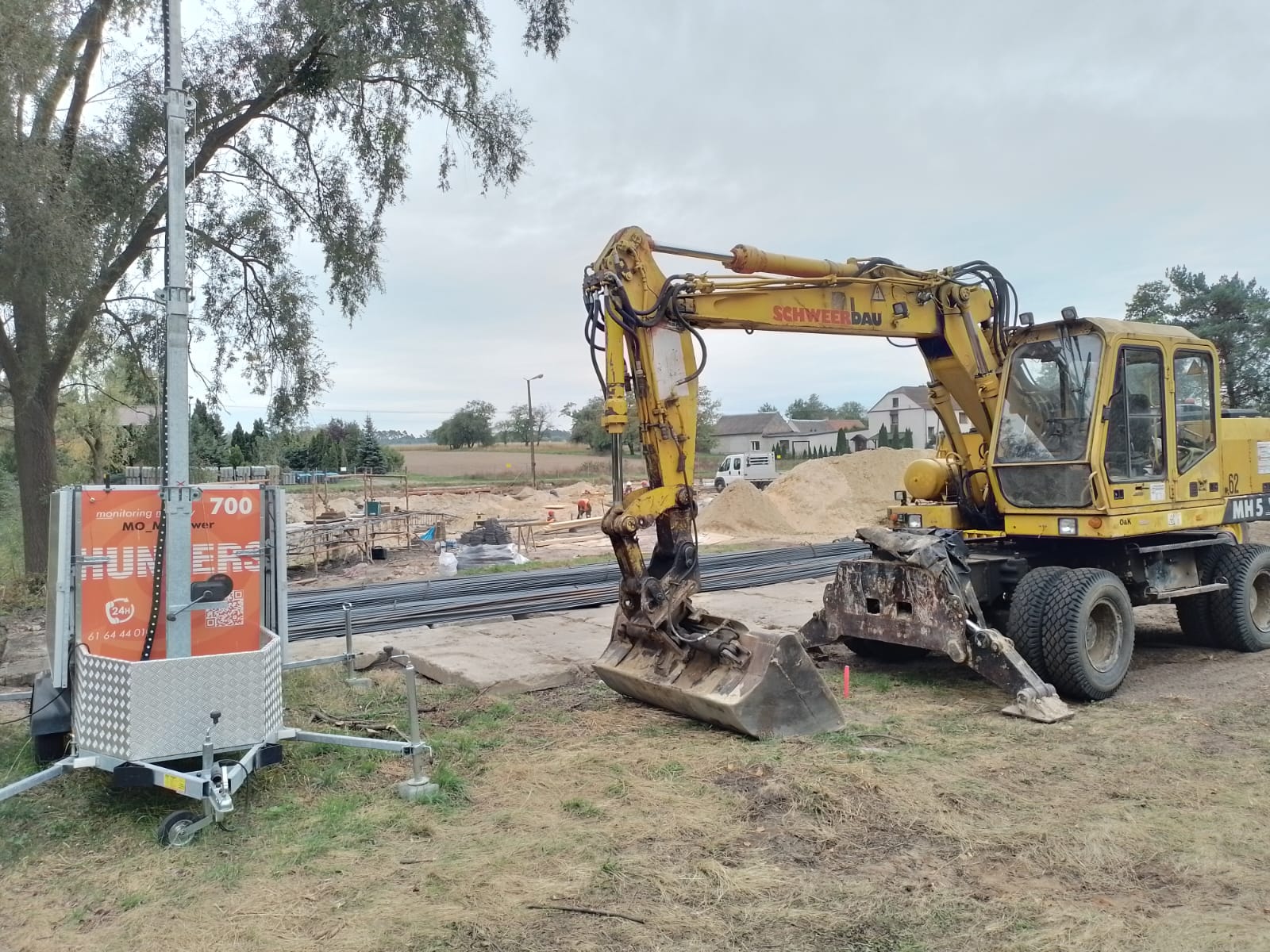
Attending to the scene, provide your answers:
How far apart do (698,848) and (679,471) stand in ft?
9.21

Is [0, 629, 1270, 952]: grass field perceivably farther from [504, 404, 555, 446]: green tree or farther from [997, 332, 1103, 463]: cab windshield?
[504, 404, 555, 446]: green tree

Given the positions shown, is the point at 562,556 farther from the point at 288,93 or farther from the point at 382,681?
the point at 382,681

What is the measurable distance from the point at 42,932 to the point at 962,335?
755 centimetres

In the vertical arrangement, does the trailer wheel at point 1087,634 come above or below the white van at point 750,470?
below

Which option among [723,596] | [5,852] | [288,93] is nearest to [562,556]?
[723,596]

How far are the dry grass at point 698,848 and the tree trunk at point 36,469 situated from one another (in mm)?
8742

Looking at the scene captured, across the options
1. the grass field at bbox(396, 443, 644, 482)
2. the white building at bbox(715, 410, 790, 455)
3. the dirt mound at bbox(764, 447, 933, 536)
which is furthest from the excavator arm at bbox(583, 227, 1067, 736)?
the white building at bbox(715, 410, 790, 455)

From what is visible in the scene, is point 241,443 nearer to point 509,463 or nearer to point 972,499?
point 509,463

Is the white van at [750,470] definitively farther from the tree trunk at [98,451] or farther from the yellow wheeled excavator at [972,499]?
the yellow wheeled excavator at [972,499]

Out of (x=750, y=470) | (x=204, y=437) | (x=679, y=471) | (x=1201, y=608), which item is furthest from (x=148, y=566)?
(x=750, y=470)

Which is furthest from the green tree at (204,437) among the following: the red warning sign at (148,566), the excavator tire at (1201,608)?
the excavator tire at (1201,608)

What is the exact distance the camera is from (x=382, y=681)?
26.2ft

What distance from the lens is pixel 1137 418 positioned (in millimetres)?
8039

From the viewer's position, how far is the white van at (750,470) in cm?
3934
